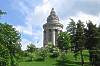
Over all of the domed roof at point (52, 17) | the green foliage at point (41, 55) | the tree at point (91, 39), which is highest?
the domed roof at point (52, 17)

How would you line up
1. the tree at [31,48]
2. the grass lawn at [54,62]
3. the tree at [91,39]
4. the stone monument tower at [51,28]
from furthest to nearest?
the stone monument tower at [51,28], the tree at [31,48], the grass lawn at [54,62], the tree at [91,39]

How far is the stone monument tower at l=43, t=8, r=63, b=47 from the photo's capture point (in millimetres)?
145000

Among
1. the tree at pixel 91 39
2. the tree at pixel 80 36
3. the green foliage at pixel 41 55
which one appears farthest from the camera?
the green foliage at pixel 41 55

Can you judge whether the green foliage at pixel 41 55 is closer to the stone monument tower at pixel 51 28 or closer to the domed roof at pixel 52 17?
the stone monument tower at pixel 51 28

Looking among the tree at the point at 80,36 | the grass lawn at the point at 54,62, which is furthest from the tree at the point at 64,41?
the tree at the point at 80,36

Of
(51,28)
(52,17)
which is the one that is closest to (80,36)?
(51,28)

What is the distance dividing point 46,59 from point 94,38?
838 inches

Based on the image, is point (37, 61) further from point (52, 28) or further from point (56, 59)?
point (52, 28)

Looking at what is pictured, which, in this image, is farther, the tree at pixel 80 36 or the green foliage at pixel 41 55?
Answer: the green foliage at pixel 41 55

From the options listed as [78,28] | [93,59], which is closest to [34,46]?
[78,28]

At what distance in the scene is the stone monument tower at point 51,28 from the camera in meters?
145

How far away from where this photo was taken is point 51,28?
144750 mm

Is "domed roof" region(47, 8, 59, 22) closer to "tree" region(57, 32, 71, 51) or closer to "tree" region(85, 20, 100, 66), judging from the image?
"tree" region(57, 32, 71, 51)

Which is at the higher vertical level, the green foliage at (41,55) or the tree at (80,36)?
the tree at (80,36)
